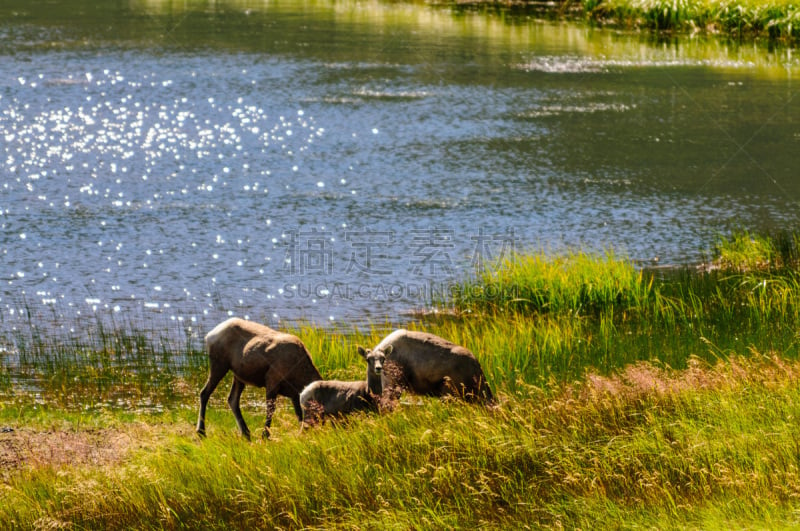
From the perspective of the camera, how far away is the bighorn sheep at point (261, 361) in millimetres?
12469

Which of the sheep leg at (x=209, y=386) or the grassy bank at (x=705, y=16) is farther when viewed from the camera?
the grassy bank at (x=705, y=16)

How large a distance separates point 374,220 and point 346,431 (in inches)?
623

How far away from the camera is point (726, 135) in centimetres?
3753

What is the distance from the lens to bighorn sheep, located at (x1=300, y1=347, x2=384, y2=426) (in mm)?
12031

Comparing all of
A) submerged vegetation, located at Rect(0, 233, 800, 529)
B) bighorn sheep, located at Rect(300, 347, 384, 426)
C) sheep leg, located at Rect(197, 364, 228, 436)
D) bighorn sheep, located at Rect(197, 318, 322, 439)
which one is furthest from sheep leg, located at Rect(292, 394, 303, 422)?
sheep leg, located at Rect(197, 364, 228, 436)

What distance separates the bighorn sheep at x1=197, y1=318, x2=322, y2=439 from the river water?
6.95 metres

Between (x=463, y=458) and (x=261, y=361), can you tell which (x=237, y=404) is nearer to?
(x=261, y=361)

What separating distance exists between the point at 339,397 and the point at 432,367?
1.08 metres

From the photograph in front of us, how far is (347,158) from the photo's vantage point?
111 feet

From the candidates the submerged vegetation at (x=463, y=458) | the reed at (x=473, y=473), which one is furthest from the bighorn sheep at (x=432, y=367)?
the reed at (x=473, y=473)

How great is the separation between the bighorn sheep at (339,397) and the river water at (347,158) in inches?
299

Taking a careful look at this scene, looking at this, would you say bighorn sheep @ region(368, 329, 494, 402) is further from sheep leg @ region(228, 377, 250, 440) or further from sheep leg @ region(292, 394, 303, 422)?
sheep leg @ region(228, 377, 250, 440)

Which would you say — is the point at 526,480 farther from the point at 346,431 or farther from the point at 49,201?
the point at 49,201

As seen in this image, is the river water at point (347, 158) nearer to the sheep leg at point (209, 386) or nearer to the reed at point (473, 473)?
the sheep leg at point (209, 386)
